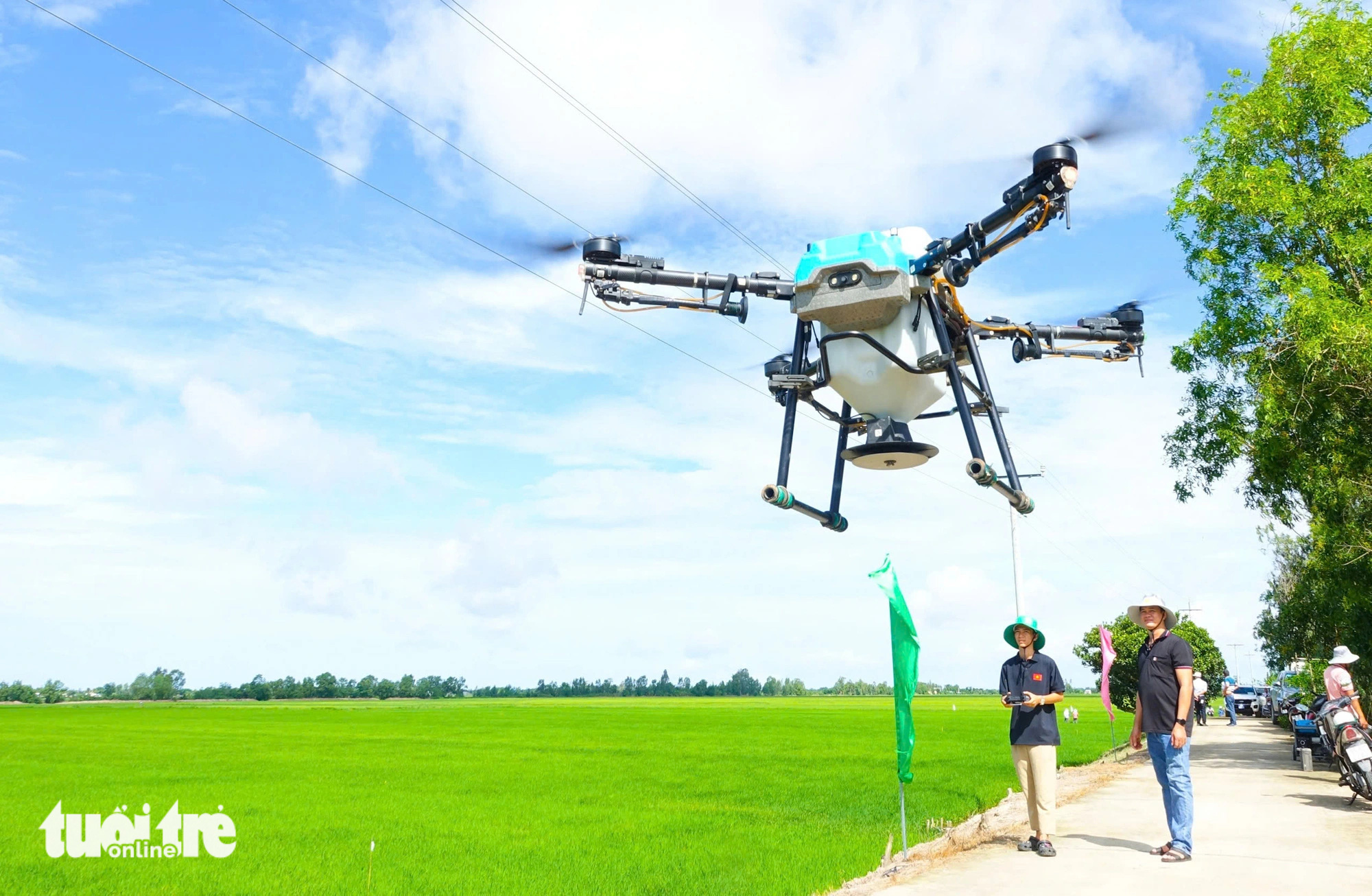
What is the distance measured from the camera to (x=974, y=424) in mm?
8094

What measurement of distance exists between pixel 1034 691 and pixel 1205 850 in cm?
192

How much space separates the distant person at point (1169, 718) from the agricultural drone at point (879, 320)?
5.93 ft

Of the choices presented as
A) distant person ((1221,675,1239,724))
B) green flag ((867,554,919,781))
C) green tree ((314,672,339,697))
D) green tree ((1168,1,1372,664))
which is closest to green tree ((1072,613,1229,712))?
distant person ((1221,675,1239,724))

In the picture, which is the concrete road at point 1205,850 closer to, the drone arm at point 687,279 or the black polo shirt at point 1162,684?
the black polo shirt at point 1162,684

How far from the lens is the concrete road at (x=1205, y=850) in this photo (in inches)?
281

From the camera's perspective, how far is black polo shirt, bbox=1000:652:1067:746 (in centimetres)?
864

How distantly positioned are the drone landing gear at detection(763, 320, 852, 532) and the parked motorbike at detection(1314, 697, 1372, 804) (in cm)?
653

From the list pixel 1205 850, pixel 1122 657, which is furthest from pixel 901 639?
pixel 1122 657

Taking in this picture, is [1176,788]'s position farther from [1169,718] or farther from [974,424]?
[974,424]

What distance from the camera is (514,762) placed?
2650cm

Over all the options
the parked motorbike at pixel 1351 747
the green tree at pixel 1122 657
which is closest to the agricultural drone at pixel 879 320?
the parked motorbike at pixel 1351 747

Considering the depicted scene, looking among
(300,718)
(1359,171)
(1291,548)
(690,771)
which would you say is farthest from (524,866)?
(300,718)

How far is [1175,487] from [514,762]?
17.7m

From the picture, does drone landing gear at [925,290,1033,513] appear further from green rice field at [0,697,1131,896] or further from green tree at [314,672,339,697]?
green tree at [314,672,339,697]
